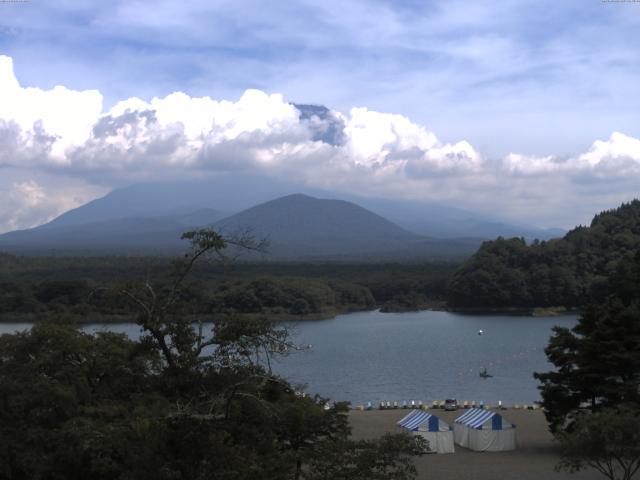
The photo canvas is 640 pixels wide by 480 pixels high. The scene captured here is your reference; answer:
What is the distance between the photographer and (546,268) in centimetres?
5478

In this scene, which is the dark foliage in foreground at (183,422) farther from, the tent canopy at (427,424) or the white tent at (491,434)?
the white tent at (491,434)

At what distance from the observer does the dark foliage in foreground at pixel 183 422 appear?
6.20 meters

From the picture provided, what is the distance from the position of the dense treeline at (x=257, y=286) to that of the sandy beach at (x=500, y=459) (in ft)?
57.8

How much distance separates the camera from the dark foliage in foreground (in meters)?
6.20

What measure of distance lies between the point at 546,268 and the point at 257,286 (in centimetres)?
1936

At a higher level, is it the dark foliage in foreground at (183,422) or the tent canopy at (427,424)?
the dark foliage in foreground at (183,422)

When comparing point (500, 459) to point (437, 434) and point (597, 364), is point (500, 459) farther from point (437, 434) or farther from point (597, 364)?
point (597, 364)

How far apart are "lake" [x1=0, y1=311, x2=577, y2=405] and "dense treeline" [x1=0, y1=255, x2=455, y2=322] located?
2.67m

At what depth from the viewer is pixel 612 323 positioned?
14758mm

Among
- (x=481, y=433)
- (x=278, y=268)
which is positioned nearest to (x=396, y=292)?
(x=278, y=268)

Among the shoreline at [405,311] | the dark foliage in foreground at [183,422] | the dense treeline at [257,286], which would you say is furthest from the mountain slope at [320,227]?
the dark foliage in foreground at [183,422]

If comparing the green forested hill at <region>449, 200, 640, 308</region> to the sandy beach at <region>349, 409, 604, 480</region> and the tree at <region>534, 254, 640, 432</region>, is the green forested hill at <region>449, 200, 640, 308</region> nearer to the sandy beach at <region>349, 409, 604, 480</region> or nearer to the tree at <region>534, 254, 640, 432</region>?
the sandy beach at <region>349, 409, 604, 480</region>

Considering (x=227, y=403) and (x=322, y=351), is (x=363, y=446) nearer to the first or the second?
(x=227, y=403)

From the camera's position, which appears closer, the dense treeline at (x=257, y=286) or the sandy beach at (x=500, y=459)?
the sandy beach at (x=500, y=459)
